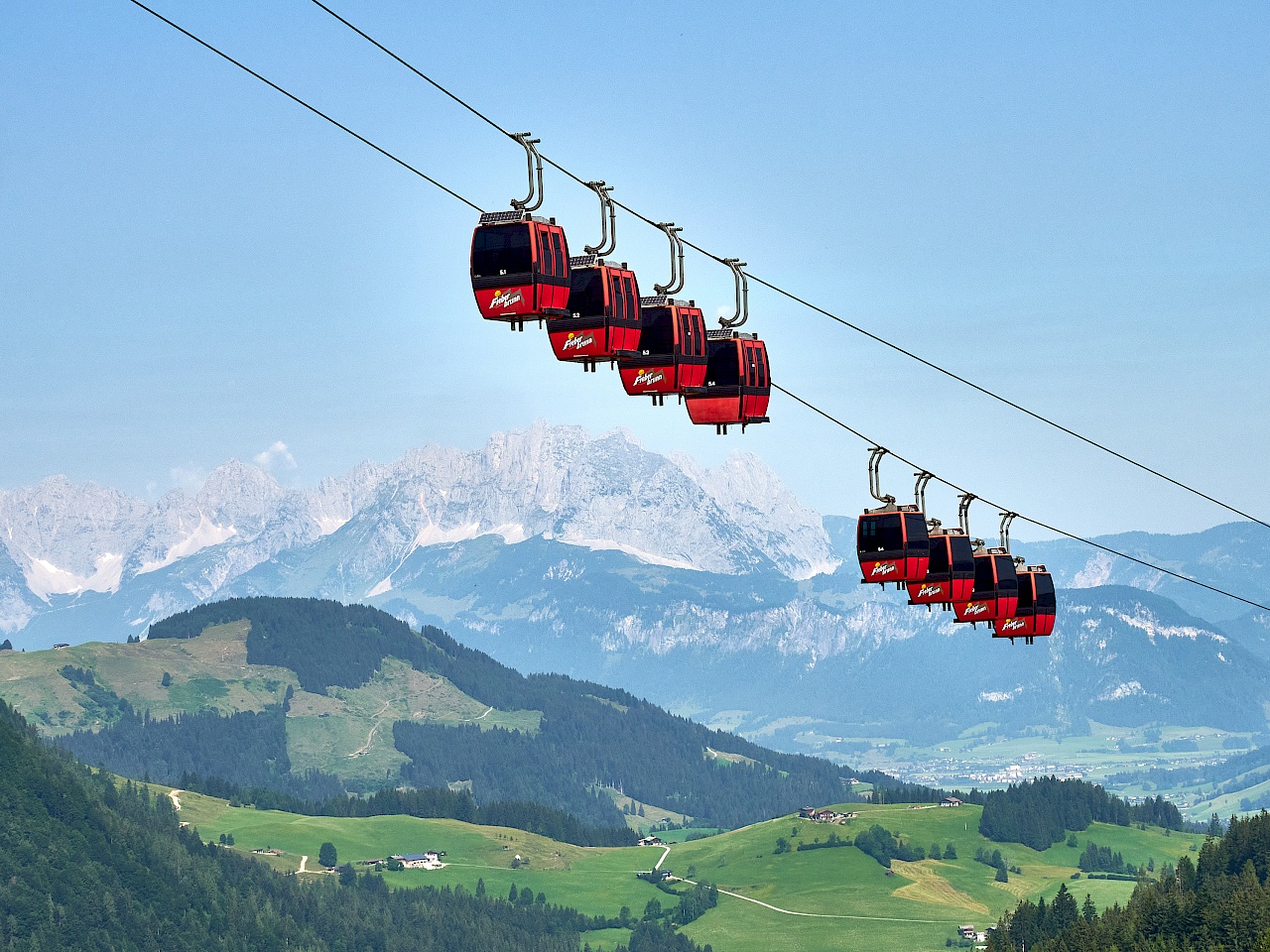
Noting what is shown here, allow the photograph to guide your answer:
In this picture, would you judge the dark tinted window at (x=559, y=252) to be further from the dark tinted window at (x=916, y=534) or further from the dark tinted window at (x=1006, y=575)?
the dark tinted window at (x=1006, y=575)

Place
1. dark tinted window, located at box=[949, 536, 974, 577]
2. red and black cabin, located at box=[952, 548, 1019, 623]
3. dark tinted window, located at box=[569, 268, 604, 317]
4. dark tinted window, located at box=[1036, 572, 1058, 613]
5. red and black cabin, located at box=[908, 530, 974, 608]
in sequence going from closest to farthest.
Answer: dark tinted window, located at box=[569, 268, 604, 317] < red and black cabin, located at box=[908, 530, 974, 608] < dark tinted window, located at box=[949, 536, 974, 577] < red and black cabin, located at box=[952, 548, 1019, 623] < dark tinted window, located at box=[1036, 572, 1058, 613]

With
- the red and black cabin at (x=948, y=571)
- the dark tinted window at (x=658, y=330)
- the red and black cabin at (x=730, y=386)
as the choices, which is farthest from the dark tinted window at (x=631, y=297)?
the red and black cabin at (x=948, y=571)

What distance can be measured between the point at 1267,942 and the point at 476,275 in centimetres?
13099

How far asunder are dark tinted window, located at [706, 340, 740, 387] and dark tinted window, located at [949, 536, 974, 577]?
63.3 ft

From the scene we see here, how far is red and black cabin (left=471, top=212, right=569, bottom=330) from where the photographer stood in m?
56.4

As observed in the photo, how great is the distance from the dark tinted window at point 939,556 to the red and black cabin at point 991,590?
272 centimetres

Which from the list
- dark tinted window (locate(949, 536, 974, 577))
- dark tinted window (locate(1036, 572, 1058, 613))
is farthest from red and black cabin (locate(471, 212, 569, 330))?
dark tinted window (locate(1036, 572, 1058, 613))

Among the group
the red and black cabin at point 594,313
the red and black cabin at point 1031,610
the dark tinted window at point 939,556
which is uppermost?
the red and black cabin at point 594,313

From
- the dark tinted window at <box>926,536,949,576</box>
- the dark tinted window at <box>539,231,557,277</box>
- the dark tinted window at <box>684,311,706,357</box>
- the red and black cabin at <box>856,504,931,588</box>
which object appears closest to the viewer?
the dark tinted window at <box>539,231,557,277</box>

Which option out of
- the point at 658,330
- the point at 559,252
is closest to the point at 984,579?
the point at 658,330

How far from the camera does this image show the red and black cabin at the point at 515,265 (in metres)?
56.4

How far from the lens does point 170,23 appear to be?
4853 cm

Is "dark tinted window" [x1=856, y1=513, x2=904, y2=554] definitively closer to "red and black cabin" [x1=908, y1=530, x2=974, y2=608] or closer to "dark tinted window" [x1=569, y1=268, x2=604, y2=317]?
"red and black cabin" [x1=908, y1=530, x2=974, y2=608]

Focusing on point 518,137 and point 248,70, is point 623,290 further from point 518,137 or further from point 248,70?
point 248,70
